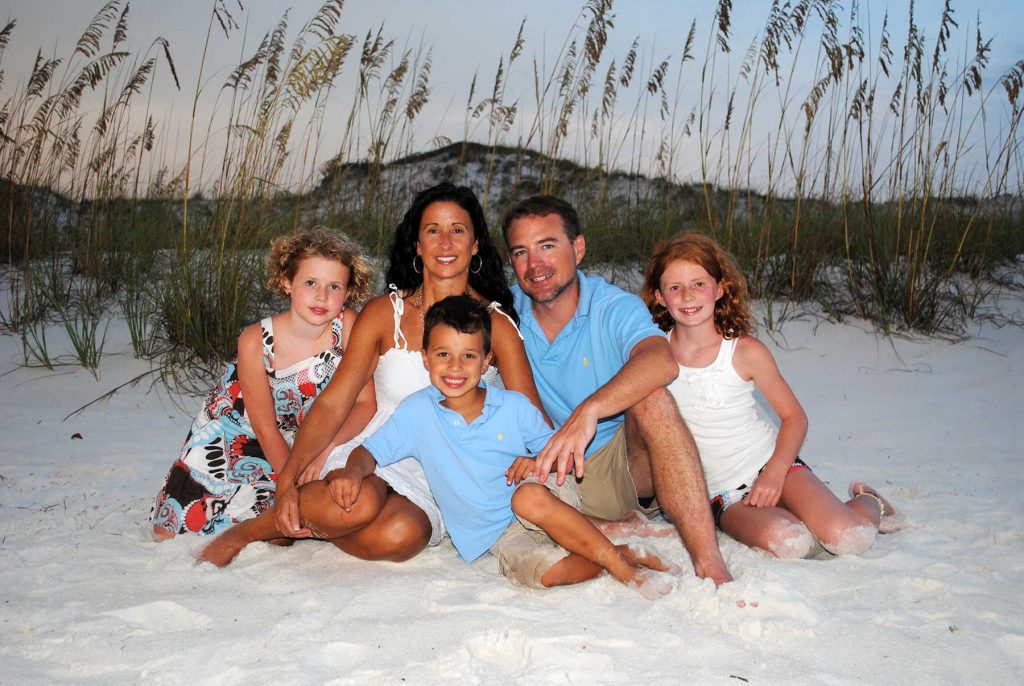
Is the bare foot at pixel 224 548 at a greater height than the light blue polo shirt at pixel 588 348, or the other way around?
the light blue polo shirt at pixel 588 348

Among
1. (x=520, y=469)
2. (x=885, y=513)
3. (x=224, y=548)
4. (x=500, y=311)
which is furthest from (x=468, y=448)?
(x=885, y=513)

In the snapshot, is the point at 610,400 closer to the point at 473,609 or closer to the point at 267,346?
the point at 473,609

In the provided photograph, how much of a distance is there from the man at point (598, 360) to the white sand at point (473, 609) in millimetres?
326

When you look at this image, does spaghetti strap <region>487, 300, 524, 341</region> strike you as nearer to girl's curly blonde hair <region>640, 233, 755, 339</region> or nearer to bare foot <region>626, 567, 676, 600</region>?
girl's curly blonde hair <region>640, 233, 755, 339</region>

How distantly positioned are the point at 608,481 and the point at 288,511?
108 centimetres

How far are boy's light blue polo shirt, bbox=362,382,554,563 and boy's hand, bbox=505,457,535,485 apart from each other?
0.30 ft

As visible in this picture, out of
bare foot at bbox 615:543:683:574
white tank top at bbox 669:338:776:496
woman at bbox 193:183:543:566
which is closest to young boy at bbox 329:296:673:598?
bare foot at bbox 615:543:683:574

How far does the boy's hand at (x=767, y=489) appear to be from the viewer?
2752mm

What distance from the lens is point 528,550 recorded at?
2.45m

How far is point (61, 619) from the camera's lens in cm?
221

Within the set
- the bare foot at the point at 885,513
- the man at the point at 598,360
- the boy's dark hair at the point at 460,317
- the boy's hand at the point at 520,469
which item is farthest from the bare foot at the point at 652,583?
the bare foot at the point at 885,513

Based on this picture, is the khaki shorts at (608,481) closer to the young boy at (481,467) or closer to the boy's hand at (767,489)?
the young boy at (481,467)

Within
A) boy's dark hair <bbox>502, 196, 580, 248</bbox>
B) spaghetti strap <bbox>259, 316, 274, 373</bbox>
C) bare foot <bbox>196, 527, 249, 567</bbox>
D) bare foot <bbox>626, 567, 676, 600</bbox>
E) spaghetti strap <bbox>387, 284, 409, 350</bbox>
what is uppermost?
boy's dark hair <bbox>502, 196, 580, 248</bbox>

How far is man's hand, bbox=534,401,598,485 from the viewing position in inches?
96.0
